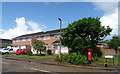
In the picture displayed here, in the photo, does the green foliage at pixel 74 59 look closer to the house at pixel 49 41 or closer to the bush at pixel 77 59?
the bush at pixel 77 59

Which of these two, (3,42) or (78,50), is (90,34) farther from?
(3,42)

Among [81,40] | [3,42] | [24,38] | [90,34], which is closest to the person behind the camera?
[81,40]

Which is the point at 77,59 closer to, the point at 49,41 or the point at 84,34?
the point at 84,34

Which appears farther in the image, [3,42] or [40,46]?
[3,42]

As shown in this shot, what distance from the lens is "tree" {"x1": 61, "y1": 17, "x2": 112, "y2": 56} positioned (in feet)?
51.5

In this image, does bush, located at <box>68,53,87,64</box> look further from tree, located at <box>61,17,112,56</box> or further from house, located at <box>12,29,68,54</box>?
house, located at <box>12,29,68,54</box>

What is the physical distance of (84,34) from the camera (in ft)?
52.2

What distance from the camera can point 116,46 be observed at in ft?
101

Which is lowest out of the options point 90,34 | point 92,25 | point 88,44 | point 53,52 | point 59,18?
point 53,52

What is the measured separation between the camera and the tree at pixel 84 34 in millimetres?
15703

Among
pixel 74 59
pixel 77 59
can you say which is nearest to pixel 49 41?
pixel 74 59

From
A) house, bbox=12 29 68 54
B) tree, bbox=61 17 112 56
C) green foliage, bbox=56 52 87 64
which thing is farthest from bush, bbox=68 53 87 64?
house, bbox=12 29 68 54

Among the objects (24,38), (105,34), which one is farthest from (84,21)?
(24,38)

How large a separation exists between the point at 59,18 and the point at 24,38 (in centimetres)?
2710
